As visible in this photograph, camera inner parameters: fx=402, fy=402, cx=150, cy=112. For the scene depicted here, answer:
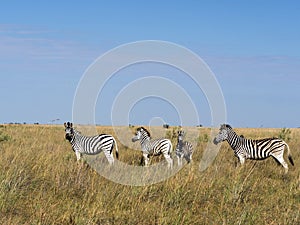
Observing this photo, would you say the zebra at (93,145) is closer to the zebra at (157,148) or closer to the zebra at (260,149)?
the zebra at (157,148)

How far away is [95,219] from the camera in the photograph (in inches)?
207

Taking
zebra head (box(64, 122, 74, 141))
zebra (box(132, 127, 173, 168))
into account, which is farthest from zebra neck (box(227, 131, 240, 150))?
zebra head (box(64, 122, 74, 141))

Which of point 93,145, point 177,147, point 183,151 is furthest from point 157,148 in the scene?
point 93,145

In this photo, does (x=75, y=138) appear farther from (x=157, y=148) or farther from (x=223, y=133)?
(x=223, y=133)

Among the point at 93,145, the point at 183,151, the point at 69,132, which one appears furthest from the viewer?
the point at 69,132

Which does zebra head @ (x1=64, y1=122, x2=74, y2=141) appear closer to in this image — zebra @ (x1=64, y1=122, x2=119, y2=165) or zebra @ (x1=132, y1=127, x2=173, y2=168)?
zebra @ (x1=64, y1=122, x2=119, y2=165)

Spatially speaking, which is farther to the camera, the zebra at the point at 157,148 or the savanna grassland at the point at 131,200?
the zebra at the point at 157,148

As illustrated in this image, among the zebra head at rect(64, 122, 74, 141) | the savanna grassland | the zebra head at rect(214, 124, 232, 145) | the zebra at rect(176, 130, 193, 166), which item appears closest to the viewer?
the savanna grassland

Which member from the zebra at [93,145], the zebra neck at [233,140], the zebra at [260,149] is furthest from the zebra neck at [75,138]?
the zebra at [260,149]

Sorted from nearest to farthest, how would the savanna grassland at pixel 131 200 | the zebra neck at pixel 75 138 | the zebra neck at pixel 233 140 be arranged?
the savanna grassland at pixel 131 200, the zebra neck at pixel 233 140, the zebra neck at pixel 75 138

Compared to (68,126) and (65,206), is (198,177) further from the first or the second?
(68,126)

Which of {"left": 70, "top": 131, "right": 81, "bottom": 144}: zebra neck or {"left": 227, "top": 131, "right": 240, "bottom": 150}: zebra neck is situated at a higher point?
{"left": 70, "top": 131, "right": 81, "bottom": 144}: zebra neck

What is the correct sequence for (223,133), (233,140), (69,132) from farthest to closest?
(223,133)
(69,132)
(233,140)

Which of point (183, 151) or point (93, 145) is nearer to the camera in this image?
point (183, 151)
